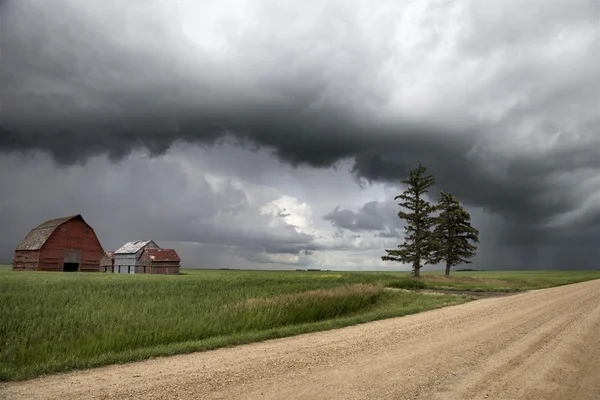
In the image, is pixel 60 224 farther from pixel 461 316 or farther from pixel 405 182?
pixel 461 316

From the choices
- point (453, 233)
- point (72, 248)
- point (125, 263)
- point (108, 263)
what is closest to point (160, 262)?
point (125, 263)

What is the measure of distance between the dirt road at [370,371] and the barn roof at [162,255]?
63.5m

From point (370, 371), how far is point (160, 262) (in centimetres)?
6921

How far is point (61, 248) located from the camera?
2662 inches

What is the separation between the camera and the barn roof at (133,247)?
76331mm

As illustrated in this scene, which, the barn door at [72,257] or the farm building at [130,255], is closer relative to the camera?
the barn door at [72,257]

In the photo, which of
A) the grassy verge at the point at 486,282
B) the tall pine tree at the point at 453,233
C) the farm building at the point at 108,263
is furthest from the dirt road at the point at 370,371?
the farm building at the point at 108,263

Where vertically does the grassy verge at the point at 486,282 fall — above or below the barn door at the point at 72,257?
below

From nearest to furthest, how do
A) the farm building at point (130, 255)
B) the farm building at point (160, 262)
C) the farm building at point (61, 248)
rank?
the farm building at point (61, 248) < the farm building at point (160, 262) < the farm building at point (130, 255)

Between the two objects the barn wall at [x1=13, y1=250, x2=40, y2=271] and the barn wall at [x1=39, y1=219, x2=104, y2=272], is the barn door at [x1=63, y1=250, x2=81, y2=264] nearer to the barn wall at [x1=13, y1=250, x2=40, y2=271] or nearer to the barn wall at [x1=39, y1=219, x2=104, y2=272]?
the barn wall at [x1=39, y1=219, x2=104, y2=272]

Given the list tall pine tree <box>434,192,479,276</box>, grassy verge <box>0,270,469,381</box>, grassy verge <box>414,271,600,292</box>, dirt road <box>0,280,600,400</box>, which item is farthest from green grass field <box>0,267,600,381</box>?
tall pine tree <box>434,192,479,276</box>

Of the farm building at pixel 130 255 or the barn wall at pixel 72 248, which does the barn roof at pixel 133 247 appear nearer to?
the farm building at pixel 130 255

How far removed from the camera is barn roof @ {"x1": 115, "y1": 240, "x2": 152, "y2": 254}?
7633cm

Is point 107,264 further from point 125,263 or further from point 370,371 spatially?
point 370,371
